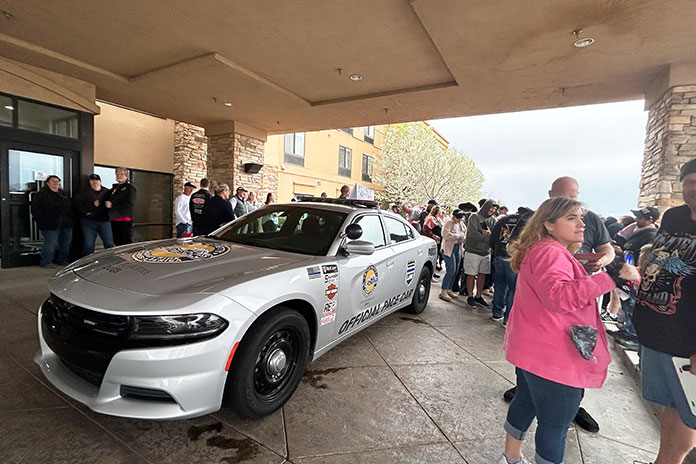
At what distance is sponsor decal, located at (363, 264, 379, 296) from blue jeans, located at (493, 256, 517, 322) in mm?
2102

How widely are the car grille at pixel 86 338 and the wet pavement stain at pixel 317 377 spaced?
150 centimetres

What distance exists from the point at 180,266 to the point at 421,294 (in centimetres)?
346

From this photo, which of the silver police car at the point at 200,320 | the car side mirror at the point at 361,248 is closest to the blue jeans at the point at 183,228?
the silver police car at the point at 200,320

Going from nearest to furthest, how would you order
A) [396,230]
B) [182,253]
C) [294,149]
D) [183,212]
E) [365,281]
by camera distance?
1. [182,253]
2. [365,281]
3. [396,230]
4. [183,212]
5. [294,149]

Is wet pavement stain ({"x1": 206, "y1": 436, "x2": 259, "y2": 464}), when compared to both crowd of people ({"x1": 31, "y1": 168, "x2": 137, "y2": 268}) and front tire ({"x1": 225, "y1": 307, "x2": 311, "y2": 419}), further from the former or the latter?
crowd of people ({"x1": 31, "y1": 168, "x2": 137, "y2": 268})

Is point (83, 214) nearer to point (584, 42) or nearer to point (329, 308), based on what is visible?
point (329, 308)

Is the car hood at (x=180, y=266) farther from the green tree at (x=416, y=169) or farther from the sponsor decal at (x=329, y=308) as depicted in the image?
the green tree at (x=416, y=169)

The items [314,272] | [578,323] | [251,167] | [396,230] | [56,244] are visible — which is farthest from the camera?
[251,167]

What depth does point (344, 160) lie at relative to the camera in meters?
21.6

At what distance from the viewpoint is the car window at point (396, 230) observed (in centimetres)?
404

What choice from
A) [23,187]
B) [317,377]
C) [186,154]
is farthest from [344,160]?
[317,377]

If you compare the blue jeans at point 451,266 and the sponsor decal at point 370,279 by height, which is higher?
the sponsor decal at point 370,279

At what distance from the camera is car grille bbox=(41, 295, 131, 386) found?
1831 millimetres

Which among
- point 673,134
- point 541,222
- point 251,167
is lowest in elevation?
point 541,222
